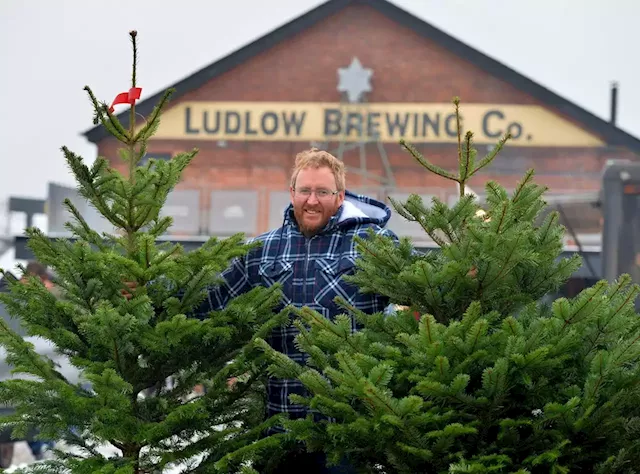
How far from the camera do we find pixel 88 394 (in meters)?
4.81

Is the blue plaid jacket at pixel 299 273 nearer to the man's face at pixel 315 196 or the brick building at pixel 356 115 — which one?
the man's face at pixel 315 196

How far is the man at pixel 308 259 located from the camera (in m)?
5.07

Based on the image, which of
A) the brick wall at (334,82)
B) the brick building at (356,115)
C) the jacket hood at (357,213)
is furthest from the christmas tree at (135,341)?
the brick wall at (334,82)

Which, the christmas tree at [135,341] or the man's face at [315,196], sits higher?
the man's face at [315,196]

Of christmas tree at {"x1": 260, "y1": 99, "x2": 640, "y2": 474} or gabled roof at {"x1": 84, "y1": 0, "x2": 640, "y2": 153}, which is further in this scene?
gabled roof at {"x1": 84, "y1": 0, "x2": 640, "y2": 153}

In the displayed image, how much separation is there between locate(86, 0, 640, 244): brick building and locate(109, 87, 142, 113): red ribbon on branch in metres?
30.6

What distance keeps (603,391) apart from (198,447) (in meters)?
1.77

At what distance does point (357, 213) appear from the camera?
525 cm

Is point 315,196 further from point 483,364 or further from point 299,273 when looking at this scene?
point 483,364

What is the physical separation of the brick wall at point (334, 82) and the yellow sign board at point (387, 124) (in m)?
0.27

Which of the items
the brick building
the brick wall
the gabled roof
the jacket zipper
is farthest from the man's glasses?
the gabled roof

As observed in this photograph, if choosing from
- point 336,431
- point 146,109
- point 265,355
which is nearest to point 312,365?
point 265,355

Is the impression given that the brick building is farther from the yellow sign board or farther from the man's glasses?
the man's glasses

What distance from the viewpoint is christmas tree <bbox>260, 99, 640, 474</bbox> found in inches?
153
